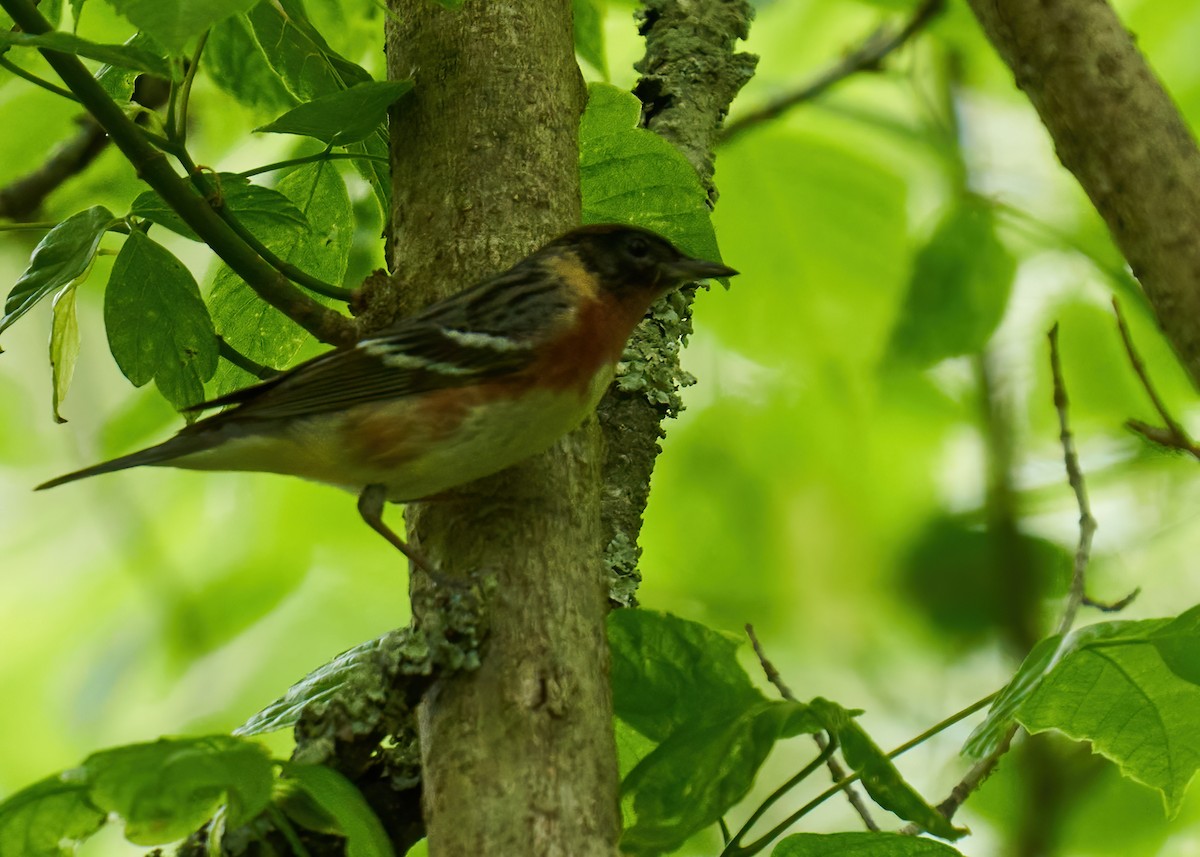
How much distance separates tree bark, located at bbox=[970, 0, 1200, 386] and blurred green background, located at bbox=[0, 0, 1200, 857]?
229 cm

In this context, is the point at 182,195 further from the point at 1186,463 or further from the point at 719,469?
the point at 1186,463

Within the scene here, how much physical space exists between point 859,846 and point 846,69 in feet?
12.6

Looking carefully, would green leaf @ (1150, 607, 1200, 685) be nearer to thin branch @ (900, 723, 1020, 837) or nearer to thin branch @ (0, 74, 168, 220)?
thin branch @ (900, 723, 1020, 837)

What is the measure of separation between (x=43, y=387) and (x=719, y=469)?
9.49ft

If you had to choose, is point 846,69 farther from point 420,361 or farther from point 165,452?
point 165,452

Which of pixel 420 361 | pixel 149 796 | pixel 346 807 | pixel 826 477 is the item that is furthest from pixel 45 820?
pixel 826 477

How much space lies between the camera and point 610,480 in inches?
126

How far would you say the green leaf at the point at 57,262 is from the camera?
8.25ft

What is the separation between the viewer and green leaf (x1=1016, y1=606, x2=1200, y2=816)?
2.36 meters

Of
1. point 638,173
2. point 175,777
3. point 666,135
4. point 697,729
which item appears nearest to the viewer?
point 175,777

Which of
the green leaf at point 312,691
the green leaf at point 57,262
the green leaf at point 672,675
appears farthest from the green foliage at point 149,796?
the green leaf at point 57,262

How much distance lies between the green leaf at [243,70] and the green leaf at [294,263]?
234 millimetres

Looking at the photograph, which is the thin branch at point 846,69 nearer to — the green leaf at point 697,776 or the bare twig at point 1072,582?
the bare twig at point 1072,582

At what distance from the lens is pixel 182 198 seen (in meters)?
2.55
